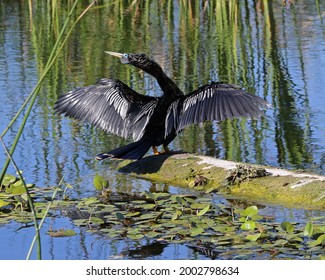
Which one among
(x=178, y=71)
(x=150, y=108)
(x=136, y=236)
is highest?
(x=178, y=71)

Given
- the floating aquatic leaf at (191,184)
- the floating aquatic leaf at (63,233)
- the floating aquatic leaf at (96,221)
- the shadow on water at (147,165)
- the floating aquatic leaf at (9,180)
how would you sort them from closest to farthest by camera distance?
the floating aquatic leaf at (63,233), the floating aquatic leaf at (96,221), the floating aquatic leaf at (9,180), the floating aquatic leaf at (191,184), the shadow on water at (147,165)

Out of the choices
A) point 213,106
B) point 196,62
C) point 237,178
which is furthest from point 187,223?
point 196,62

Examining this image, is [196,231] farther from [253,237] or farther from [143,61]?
[143,61]

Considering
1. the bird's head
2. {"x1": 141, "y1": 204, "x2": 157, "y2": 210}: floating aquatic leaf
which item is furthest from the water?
the bird's head

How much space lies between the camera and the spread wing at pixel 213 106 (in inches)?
240

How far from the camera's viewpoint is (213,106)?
6.17 meters

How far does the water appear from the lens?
22.0ft

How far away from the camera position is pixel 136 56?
256 inches

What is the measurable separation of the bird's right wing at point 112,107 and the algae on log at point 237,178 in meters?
0.30

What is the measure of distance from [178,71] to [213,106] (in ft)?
12.4

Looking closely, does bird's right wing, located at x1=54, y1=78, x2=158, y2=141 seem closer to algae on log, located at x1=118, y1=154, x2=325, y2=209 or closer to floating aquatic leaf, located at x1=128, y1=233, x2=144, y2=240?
algae on log, located at x1=118, y1=154, x2=325, y2=209

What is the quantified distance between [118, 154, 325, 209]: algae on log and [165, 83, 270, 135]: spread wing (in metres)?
0.26

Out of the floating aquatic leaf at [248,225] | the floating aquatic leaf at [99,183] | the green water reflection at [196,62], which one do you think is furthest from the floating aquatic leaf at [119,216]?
the green water reflection at [196,62]

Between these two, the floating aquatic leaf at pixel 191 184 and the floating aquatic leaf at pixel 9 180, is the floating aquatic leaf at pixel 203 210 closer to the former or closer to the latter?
the floating aquatic leaf at pixel 191 184
